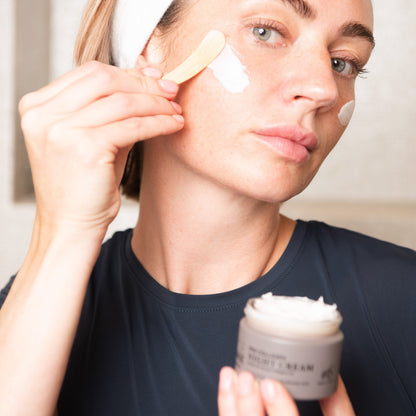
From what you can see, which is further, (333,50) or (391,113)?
(391,113)

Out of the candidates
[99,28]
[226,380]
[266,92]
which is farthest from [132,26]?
[226,380]

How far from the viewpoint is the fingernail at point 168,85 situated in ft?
3.31

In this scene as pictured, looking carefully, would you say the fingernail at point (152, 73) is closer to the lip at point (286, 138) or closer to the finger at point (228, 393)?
the lip at point (286, 138)

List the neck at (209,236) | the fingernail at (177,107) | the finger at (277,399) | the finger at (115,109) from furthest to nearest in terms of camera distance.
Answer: the neck at (209,236), the fingernail at (177,107), the finger at (115,109), the finger at (277,399)

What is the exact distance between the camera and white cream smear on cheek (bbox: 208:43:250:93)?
102 centimetres

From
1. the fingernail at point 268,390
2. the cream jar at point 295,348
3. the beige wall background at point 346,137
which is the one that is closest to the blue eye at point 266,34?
the cream jar at point 295,348

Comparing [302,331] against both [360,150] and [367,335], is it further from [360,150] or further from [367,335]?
[360,150]

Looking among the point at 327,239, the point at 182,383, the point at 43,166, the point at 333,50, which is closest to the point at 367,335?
the point at 327,239

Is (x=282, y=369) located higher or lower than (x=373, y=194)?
higher

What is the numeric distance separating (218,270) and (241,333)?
407 millimetres

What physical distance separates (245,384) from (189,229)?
0.50 meters

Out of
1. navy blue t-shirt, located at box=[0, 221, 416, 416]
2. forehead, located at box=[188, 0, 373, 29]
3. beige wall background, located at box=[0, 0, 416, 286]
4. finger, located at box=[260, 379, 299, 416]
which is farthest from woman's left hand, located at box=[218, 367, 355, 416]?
beige wall background, located at box=[0, 0, 416, 286]

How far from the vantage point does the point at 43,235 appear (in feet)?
3.32

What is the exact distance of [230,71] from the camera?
1.03 m
